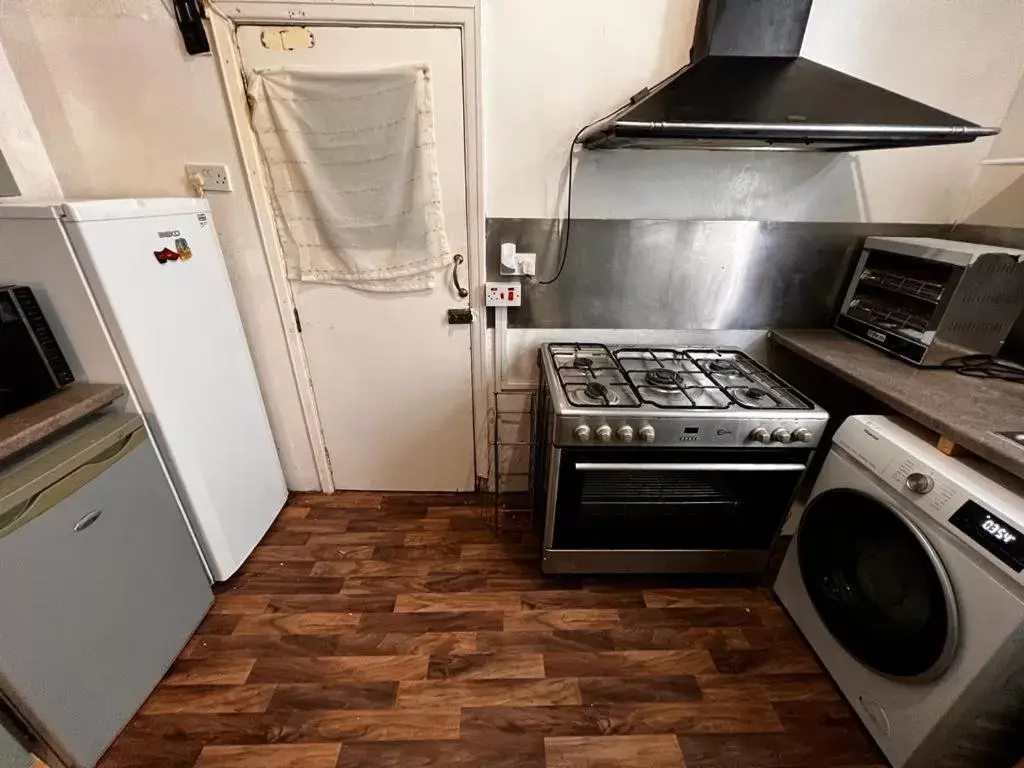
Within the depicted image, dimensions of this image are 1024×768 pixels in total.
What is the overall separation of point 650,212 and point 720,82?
1.57 ft

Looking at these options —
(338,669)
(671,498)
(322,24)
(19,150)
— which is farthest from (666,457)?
(19,150)

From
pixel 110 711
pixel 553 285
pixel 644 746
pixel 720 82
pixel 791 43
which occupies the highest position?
pixel 791 43

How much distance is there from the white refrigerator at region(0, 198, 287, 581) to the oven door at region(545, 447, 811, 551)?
1244 millimetres

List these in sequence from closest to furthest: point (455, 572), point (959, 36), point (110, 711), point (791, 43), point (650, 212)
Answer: point (110, 711), point (791, 43), point (959, 36), point (650, 212), point (455, 572)

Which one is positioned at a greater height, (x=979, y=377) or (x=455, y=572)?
(x=979, y=377)

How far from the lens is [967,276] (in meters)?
1.38

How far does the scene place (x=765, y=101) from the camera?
1199mm

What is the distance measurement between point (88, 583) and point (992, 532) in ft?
7.17

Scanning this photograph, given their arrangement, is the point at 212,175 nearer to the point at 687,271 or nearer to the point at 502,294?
the point at 502,294

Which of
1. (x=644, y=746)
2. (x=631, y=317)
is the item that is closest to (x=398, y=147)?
(x=631, y=317)

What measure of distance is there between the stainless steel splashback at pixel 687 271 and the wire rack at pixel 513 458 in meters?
0.38

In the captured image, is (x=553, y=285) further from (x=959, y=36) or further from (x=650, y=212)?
(x=959, y=36)

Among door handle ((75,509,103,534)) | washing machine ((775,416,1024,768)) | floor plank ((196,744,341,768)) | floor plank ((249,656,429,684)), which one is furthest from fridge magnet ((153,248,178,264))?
washing machine ((775,416,1024,768))

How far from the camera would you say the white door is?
4.71 ft
